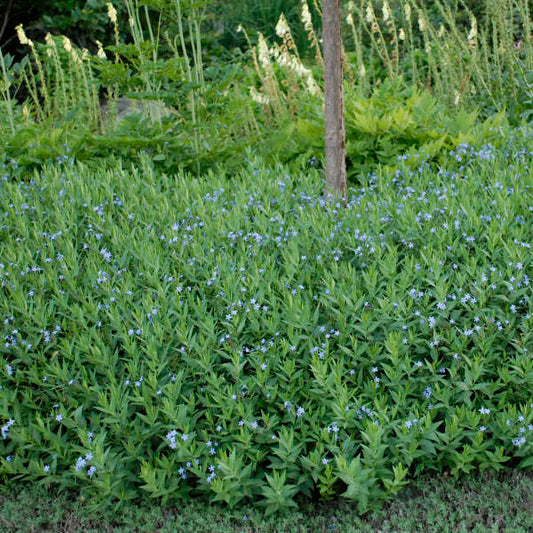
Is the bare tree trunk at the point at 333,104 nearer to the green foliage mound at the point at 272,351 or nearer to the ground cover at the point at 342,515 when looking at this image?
the green foliage mound at the point at 272,351

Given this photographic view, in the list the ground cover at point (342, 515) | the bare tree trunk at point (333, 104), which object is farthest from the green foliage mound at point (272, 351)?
the bare tree trunk at point (333, 104)

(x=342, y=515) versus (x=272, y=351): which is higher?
(x=272, y=351)

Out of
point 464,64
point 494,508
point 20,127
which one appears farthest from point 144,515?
point 464,64

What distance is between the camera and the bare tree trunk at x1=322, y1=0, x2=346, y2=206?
4.11m

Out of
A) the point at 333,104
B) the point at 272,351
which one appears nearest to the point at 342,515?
the point at 272,351

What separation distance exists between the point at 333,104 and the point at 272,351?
2.01 m

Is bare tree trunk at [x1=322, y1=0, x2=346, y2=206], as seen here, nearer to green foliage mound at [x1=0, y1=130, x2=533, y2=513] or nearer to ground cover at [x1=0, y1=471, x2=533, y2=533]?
green foliage mound at [x1=0, y1=130, x2=533, y2=513]

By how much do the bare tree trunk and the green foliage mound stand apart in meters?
0.43

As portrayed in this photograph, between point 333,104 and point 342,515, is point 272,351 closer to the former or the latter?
point 342,515

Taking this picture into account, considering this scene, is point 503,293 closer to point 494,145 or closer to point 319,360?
point 319,360

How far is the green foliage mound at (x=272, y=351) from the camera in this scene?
2561mm

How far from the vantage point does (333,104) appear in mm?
4227

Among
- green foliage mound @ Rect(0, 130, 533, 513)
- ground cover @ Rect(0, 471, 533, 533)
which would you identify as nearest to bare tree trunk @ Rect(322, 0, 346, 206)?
green foliage mound @ Rect(0, 130, 533, 513)

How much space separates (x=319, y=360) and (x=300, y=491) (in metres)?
0.54
